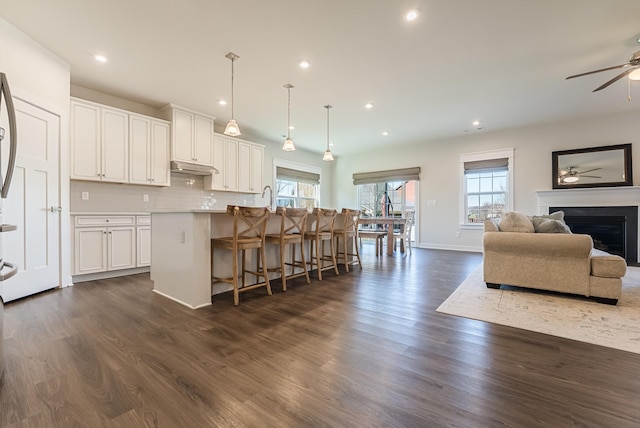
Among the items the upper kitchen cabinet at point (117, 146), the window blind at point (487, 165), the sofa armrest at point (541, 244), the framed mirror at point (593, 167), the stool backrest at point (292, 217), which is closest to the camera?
the sofa armrest at point (541, 244)

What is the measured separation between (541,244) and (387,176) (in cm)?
500

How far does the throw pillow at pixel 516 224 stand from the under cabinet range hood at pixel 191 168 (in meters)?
4.59

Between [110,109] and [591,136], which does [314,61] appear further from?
[591,136]

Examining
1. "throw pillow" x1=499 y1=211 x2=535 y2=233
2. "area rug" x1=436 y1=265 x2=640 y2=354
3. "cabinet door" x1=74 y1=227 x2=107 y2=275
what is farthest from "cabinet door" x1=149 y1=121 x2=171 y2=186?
"throw pillow" x1=499 y1=211 x2=535 y2=233

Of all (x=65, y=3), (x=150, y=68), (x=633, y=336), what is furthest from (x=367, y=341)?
(x=150, y=68)

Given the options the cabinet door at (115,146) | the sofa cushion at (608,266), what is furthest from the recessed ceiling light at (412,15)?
the cabinet door at (115,146)

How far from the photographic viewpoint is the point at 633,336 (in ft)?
6.67

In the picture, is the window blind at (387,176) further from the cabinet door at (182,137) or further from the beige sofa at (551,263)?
the cabinet door at (182,137)

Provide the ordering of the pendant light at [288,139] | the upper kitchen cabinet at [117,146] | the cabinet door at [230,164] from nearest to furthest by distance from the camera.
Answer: the upper kitchen cabinet at [117,146]
the pendant light at [288,139]
the cabinet door at [230,164]

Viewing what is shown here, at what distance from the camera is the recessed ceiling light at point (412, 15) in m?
2.57

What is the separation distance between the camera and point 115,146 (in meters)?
4.10

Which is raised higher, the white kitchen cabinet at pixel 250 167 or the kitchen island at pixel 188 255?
the white kitchen cabinet at pixel 250 167

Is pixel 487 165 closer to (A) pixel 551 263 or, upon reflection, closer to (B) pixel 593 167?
(B) pixel 593 167

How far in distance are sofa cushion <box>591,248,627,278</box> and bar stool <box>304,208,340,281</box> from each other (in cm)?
279
